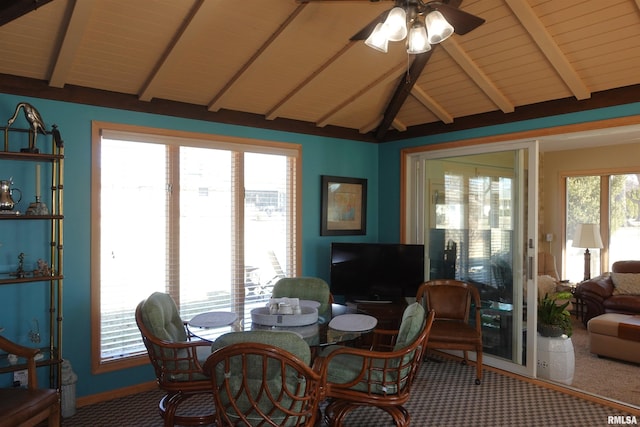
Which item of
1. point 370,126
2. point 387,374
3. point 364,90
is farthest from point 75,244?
point 370,126

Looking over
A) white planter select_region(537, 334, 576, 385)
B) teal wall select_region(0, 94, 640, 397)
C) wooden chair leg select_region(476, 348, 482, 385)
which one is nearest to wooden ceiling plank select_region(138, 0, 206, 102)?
teal wall select_region(0, 94, 640, 397)

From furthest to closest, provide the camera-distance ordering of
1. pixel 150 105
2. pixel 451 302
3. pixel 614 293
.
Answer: pixel 614 293 → pixel 451 302 → pixel 150 105

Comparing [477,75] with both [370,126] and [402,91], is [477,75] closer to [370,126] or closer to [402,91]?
[402,91]

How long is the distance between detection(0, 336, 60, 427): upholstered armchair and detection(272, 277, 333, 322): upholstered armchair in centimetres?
170

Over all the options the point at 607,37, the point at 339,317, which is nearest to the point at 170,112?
the point at 339,317

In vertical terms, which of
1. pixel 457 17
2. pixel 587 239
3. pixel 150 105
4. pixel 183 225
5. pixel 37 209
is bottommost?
pixel 587 239

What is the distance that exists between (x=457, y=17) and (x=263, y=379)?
6.45ft

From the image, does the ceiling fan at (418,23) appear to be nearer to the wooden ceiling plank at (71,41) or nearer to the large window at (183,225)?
the wooden ceiling plank at (71,41)

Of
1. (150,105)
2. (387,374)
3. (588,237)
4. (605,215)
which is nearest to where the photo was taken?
(387,374)

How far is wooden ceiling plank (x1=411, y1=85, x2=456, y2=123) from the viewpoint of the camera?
4.19m

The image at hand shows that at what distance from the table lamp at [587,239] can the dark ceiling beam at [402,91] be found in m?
3.33

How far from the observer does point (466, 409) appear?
3355 millimetres

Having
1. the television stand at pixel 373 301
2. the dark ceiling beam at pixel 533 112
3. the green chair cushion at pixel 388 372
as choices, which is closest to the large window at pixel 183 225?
the television stand at pixel 373 301

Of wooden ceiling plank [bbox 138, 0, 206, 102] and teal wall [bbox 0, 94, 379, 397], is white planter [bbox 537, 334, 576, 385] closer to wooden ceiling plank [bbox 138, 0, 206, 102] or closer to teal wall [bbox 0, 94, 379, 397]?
teal wall [bbox 0, 94, 379, 397]
